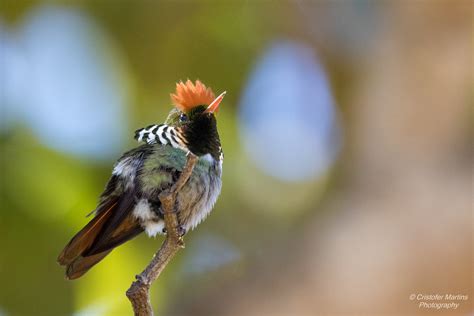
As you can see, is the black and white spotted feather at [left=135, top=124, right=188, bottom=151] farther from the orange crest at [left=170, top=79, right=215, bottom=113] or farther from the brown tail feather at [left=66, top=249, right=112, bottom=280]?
the brown tail feather at [left=66, top=249, right=112, bottom=280]

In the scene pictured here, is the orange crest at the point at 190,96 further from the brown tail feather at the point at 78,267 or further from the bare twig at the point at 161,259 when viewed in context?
the brown tail feather at the point at 78,267

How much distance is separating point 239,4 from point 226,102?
135 centimetres

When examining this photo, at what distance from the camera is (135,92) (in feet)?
23.3

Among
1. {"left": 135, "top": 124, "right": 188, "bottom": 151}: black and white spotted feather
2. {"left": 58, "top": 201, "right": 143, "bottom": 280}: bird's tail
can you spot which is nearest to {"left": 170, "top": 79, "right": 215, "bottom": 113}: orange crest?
{"left": 135, "top": 124, "right": 188, "bottom": 151}: black and white spotted feather

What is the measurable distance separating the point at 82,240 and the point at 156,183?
18.5 inches

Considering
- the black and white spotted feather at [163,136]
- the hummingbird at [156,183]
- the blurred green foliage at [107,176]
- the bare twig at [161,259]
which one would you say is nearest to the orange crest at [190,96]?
the hummingbird at [156,183]

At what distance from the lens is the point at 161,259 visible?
3.06m

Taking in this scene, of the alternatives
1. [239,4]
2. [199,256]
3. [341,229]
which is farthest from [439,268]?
[239,4]

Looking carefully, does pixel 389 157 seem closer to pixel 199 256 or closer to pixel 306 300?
pixel 306 300

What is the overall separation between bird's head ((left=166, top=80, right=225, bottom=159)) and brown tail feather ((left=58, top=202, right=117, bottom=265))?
611 mm

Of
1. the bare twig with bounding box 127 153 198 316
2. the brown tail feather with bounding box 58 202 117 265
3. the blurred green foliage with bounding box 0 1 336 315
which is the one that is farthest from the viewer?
the blurred green foliage with bounding box 0 1 336 315

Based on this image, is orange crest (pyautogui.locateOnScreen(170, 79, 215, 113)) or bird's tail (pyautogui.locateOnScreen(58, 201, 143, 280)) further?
orange crest (pyautogui.locateOnScreen(170, 79, 215, 113))

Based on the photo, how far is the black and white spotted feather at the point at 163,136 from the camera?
398 centimetres

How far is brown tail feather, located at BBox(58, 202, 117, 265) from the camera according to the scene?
372 centimetres
